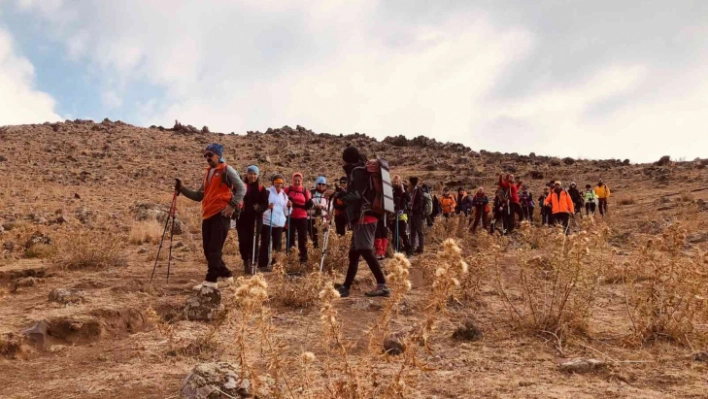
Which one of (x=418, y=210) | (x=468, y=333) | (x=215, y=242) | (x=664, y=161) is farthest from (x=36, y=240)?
(x=664, y=161)

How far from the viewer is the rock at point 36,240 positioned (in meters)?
9.93

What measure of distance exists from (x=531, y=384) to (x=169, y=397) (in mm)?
2326

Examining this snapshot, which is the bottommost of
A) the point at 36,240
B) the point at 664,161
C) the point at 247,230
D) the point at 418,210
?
the point at 36,240

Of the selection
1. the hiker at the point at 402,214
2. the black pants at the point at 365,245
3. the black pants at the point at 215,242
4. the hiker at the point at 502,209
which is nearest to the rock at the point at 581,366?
the black pants at the point at 365,245

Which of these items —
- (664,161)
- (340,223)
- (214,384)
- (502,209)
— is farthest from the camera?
(664,161)

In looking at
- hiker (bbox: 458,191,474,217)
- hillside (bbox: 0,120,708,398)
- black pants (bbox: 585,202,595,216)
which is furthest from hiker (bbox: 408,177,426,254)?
black pants (bbox: 585,202,595,216)

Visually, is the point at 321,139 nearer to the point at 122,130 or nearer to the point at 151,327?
the point at 122,130

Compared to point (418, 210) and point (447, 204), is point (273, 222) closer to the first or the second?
point (418, 210)

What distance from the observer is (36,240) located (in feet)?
33.8

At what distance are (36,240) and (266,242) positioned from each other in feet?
15.8

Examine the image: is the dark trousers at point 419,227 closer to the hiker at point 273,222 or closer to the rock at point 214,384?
the hiker at point 273,222

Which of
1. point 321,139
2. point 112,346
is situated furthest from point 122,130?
point 112,346

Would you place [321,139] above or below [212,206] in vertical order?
above

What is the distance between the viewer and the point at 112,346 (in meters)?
4.66
